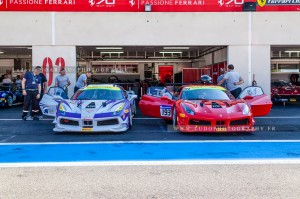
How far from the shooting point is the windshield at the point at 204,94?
33.7ft

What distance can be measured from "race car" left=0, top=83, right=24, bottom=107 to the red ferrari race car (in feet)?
28.4

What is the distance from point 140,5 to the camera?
1736 cm

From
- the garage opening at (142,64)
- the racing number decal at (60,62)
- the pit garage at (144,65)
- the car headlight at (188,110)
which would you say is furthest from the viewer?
the garage opening at (142,64)

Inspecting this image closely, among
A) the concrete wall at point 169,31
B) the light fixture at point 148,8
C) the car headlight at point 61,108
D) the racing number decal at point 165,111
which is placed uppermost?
the light fixture at point 148,8

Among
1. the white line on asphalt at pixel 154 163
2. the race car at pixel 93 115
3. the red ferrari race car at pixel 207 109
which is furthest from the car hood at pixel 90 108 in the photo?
the white line on asphalt at pixel 154 163

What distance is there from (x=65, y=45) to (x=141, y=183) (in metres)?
13.0

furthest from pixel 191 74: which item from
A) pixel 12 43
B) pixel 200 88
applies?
pixel 200 88

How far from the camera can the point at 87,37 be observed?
1731cm

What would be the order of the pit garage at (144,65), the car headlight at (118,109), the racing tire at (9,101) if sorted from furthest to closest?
the pit garage at (144,65)
the racing tire at (9,101)
the car headlight at (118,109)

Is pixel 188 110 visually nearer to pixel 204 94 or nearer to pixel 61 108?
pixel 204 94

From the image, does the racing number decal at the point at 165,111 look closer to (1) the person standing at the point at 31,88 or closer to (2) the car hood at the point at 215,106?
(2) the car hood at the point at 215,106

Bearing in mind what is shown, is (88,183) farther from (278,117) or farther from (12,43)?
(12,43)

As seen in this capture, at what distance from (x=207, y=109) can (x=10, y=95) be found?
1153 cm

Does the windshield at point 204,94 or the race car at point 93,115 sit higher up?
the windshield at point 204,94
